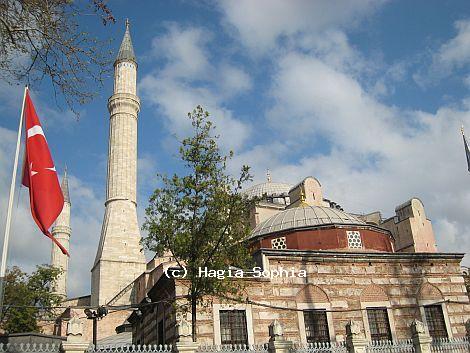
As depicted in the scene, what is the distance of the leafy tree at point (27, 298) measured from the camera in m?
29.4

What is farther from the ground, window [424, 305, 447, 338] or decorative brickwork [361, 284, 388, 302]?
decorative brickwork [361, 284, 388, 302]

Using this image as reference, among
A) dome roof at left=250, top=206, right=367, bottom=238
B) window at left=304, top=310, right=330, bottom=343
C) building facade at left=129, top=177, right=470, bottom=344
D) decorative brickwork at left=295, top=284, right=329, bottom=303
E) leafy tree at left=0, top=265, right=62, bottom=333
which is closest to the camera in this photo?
building facade at left=129, top=177, right=470, bottom=344

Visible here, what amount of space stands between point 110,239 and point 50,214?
25.0 metres

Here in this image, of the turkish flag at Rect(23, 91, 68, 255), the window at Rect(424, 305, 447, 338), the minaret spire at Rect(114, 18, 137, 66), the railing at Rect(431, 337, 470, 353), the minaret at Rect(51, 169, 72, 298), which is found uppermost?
the minaret spire at Rect(114, 18, 137, 66)

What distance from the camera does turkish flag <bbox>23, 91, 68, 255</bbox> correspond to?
9211 millimetres

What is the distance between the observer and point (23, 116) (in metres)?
10.1

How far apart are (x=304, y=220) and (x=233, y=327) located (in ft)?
22.9

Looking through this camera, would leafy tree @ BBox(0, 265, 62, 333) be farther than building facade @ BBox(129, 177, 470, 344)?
Yes

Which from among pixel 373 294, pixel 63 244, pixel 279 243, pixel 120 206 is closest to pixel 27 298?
pixel 120 206

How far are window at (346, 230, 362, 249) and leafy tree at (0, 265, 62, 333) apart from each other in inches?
740

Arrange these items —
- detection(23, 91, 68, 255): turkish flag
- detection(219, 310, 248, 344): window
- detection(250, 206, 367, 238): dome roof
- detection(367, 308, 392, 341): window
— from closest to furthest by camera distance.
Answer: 1. detection(23, 91, 68, 255): turkish flag
2. detection(219, 310, 248, 344): window
3. detection(367, 308, 392, 341): window
4. detection(250, 206, 367, 238): dome roof

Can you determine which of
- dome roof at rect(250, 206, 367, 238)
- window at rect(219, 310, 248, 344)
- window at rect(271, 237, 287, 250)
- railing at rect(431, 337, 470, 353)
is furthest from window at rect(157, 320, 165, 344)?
railing at rect(431, 337, 470, 353)

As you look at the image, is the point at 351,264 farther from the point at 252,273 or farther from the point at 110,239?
the point at 110,239

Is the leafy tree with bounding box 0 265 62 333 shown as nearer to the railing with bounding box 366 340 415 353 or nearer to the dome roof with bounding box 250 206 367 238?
the dome roof with bounding box 250 206 367 238
